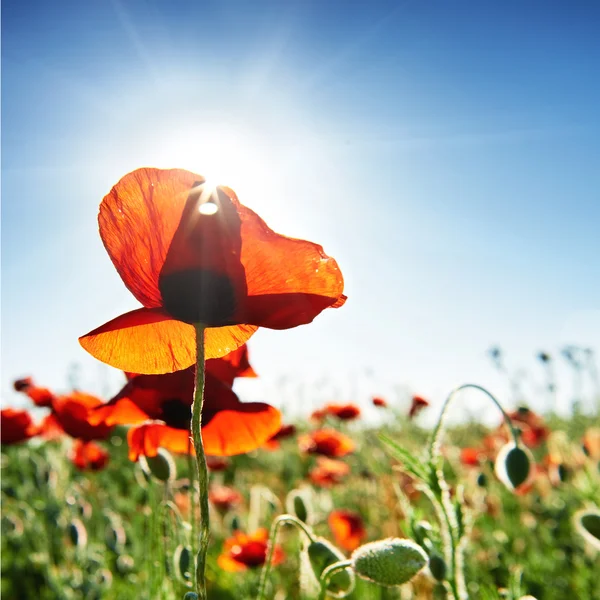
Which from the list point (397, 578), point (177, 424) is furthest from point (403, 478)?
point (397, 578)

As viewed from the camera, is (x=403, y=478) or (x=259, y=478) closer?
(x=403, y=478)

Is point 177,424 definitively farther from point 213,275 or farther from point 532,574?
point 532,574

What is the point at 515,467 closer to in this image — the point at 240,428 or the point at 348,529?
the point at 240,428

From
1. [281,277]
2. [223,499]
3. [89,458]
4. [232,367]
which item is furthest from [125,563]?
[281,277]

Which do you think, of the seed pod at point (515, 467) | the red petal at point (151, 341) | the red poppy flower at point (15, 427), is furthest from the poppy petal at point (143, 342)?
the red poppy flower at point (15, 427)

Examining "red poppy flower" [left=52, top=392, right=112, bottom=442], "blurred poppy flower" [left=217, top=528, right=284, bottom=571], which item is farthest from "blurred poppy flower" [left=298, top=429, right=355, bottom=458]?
"red poppy flower" [left=52, top=392, right=112, bottom=442]

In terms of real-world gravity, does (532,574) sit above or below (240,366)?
below

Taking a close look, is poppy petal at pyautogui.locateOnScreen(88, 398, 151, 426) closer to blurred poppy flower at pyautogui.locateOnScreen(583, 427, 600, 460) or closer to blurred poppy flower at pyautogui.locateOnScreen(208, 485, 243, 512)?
blurred poppy flower at pyautogui.locateOnScreen(583, 427, 600, 460)

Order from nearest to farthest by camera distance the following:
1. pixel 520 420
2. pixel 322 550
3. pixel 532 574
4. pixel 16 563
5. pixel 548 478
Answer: pixel 322 550 → pixel 532 574 → pixel 16 563 → pixel 520 420 → pixel 548 478
